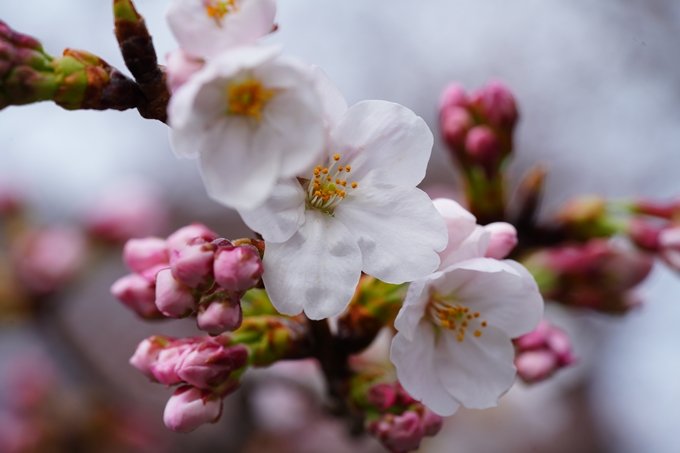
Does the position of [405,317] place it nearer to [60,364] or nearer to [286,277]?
[286,277]

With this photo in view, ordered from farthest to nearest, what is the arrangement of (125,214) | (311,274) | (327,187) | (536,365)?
(125,214) < (536,365) < (327,187) < (311,274)

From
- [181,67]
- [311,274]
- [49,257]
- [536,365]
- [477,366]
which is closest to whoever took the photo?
[181,67]

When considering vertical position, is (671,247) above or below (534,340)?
above

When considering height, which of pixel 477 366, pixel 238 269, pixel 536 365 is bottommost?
pixel 536 365

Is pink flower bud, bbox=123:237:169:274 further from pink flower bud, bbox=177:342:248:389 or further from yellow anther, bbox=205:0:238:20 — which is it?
yellow anther, bbox=205:0:238:20

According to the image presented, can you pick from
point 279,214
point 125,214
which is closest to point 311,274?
point 279,214

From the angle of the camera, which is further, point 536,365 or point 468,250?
point 536,365

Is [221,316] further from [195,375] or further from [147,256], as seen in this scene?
[147,256]

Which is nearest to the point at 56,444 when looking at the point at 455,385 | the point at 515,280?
the point at 455,385

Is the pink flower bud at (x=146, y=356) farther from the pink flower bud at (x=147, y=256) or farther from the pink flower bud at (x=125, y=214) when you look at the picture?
the pink flower bud at (x=125, y=214)
